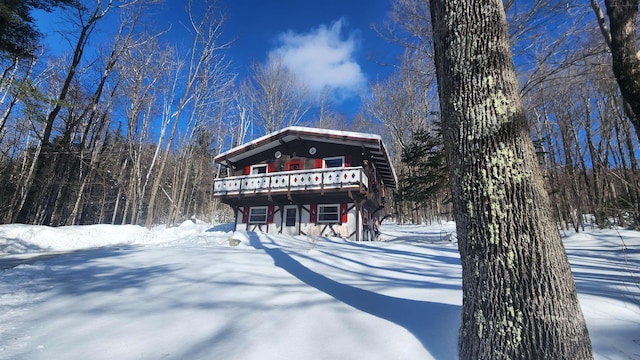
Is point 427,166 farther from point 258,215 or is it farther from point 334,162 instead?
point 258,215

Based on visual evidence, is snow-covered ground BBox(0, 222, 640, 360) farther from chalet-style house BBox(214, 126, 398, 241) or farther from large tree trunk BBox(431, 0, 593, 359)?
chalet-style house BBox(214, 126, 398, 241)

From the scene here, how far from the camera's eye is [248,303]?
3.58 m

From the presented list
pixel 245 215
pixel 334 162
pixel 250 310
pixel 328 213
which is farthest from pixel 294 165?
pixel 250 310

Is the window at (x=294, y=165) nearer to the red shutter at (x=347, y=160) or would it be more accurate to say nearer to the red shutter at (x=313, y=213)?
the red shutter at (x=313, y=213)

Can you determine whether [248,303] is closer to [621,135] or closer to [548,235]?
[548,235]

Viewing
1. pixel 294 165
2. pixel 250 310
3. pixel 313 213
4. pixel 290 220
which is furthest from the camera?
pixel 294 165

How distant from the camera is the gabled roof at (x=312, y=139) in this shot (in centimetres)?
1592

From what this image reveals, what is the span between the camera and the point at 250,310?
3365mm

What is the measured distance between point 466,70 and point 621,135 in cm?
2522

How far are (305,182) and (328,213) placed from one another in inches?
97.7

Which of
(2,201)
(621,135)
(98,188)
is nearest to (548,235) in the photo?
(2,201)

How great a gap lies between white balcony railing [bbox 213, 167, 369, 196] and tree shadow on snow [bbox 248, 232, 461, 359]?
11.0 meters

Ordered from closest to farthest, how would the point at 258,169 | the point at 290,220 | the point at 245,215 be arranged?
1. the point at 290,220
2. the point at 245,215
3. the point at 258,169

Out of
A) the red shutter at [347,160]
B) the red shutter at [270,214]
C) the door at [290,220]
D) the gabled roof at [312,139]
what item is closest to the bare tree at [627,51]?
the gabled roof at [312,139]
